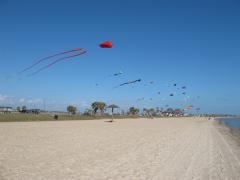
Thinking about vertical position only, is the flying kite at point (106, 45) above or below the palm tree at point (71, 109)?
below

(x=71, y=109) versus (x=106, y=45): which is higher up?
(x=71, y=109)

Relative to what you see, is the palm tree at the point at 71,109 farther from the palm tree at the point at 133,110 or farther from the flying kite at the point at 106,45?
the flying kite at the point at 106,45

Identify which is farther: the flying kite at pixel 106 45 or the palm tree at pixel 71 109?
the palm tree at pixel 71 109

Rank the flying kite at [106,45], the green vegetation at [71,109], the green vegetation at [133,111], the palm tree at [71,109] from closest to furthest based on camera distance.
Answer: the flying kite at [106,45] < the green vegetation at [71,109] < the palm tree at [71,109] < the green vegetation at [133,111]

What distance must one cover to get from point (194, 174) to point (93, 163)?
3625 millimetres

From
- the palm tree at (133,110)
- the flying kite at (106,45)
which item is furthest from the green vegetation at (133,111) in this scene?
the flying kite at (106,45)

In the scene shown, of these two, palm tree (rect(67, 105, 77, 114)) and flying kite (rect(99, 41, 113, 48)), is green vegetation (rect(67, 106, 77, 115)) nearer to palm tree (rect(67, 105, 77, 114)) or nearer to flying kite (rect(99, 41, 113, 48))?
palm tree (rect(67, 105, 77, 114))

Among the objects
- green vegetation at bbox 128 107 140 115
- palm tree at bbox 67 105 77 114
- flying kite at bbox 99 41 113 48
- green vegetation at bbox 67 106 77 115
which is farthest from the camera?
green vegetation at bbox 128 107 140 115

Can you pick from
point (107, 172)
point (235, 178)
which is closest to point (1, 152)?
point (107, 172)

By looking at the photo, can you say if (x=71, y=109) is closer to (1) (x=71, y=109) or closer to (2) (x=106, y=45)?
(1) (x=71, y=109)

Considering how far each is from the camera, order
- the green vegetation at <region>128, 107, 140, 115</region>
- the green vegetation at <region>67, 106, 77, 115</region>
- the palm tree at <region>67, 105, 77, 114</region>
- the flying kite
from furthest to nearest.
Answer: the green vegetation at <region>128, 107, 140, 115</region> → the palm tree at <region>67, 105, 77, 114</region> → the green vegetation at <region>67, 106, 77, 115</region> → the flying kite

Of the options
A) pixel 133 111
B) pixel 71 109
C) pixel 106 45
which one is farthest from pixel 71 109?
pixel 106 45

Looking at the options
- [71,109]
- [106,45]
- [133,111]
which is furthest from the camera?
[133,111]

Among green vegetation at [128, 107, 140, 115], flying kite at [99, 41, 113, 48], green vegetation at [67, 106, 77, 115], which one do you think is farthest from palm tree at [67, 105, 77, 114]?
flying kite at [99, 41, 113, 48]
